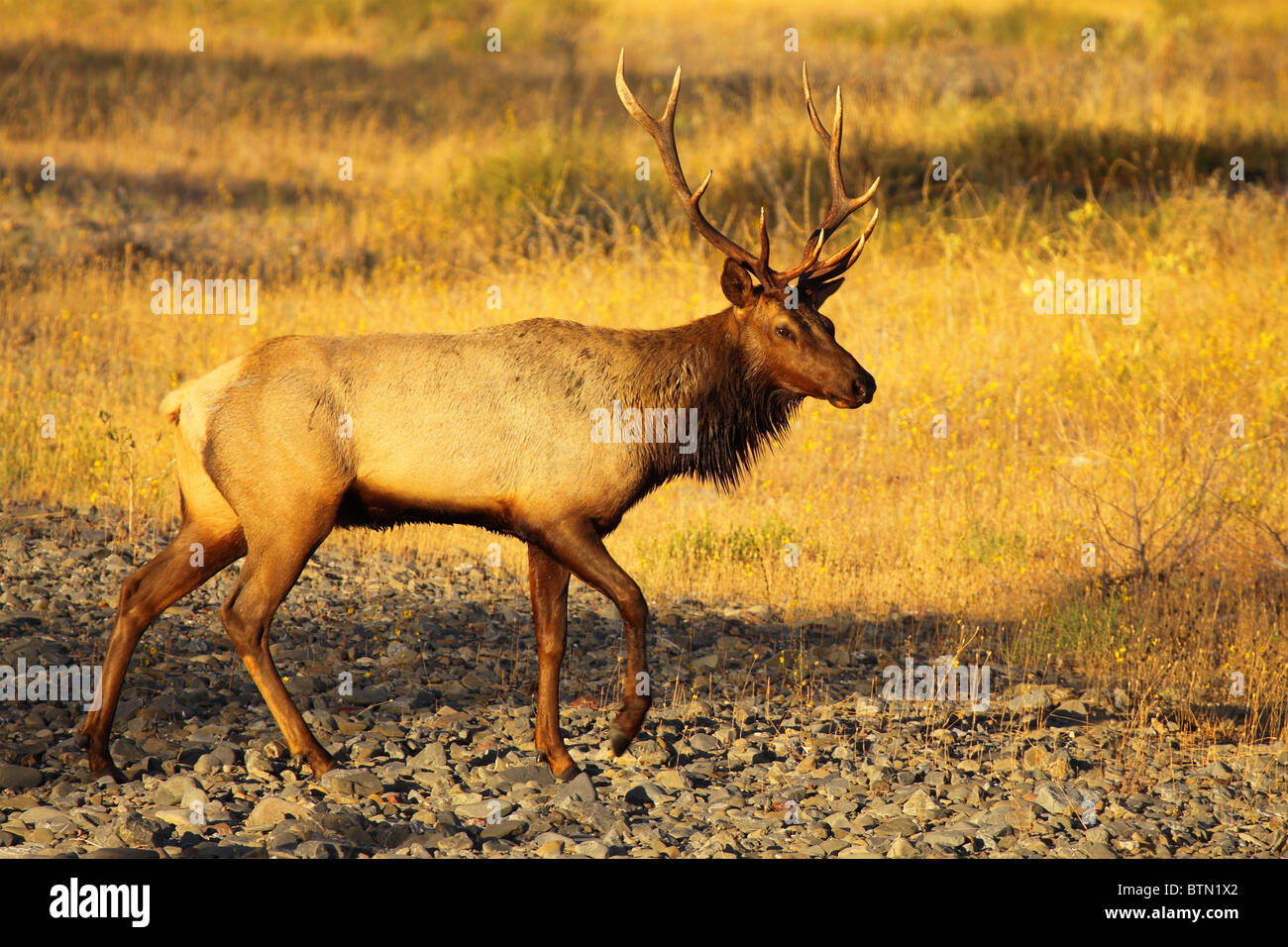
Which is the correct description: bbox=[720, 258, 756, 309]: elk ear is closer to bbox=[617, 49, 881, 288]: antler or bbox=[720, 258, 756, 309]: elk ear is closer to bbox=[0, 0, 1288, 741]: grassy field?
bbox=[617, 49, 881, 288]: antler

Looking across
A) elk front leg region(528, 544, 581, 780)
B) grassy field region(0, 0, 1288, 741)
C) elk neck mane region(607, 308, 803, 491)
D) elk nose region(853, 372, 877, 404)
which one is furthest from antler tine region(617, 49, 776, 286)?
grassy field region(0, 0, 1288, 741)

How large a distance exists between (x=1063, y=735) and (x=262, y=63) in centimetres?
2122

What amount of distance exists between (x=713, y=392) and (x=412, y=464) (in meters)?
1.44

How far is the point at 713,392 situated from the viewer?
6262 millimetres

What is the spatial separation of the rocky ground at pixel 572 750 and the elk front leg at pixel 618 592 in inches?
9.8

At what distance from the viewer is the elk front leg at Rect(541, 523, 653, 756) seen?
18.6ft

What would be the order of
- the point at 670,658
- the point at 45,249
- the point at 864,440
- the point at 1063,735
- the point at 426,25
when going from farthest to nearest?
the point at 426,25 < the point at 45,249 < the point at 864,440 < the point at 670,658 < the point at 1063,735

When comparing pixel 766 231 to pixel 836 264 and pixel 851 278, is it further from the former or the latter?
pixel 851 278

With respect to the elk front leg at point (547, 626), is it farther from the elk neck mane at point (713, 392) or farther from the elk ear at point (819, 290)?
the elk ear at point (819, 290)

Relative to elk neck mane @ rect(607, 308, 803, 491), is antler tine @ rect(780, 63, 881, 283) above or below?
above

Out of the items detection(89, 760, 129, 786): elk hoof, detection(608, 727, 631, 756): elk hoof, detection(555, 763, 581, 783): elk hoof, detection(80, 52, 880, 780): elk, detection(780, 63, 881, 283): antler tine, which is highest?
detection(780, 63, 881, 283): antler tine
